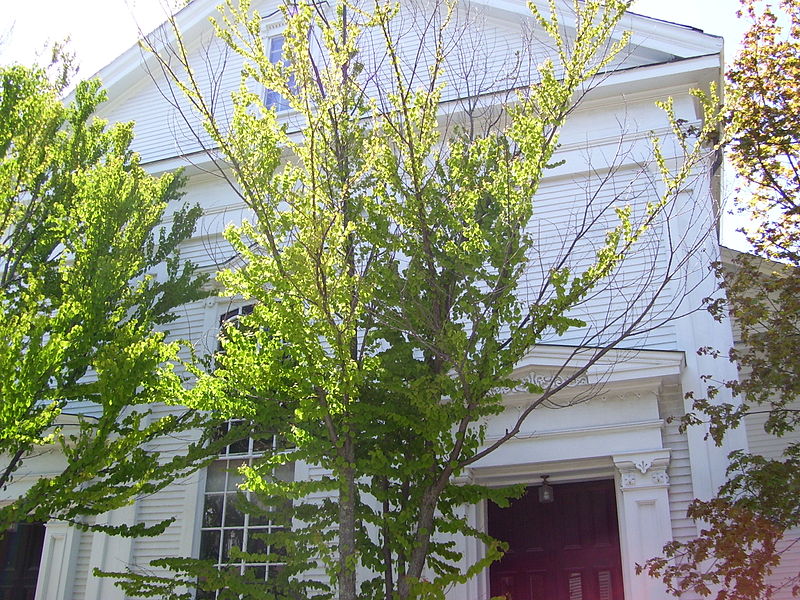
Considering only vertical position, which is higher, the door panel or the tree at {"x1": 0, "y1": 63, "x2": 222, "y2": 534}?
the tree at {"x1": 0, "y1": 63, "x2": 222, "y2": 534}

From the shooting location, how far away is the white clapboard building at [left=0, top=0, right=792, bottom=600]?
8.05 m

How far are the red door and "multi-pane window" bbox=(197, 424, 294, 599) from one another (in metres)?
2.62

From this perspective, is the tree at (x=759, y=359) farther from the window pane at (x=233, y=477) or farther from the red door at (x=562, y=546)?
the window pane at (x=233, y=477)

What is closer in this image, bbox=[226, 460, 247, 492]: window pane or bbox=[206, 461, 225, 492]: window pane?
bbox=[226, 460, 247, 492]: window pane

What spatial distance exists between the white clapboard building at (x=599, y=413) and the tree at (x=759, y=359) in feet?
1.49

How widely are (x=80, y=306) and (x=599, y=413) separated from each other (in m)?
5.21

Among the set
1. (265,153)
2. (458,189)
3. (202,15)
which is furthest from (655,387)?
(202,15)

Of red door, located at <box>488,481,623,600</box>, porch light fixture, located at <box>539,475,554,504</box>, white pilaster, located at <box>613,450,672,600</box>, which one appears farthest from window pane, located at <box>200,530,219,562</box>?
white pilaster, located at <box>613,450,672,600</box>

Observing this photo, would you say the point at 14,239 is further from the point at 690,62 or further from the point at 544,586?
the point at 690,62

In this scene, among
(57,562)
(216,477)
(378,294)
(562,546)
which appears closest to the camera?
(378,294)

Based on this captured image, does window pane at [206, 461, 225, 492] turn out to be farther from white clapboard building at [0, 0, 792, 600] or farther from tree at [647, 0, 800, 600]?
tree at [647, 0, 800, 600]

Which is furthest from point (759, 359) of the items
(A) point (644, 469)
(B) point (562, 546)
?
(B) point (562, 546)

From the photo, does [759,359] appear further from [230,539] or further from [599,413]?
[230,539]

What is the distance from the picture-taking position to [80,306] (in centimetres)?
777
